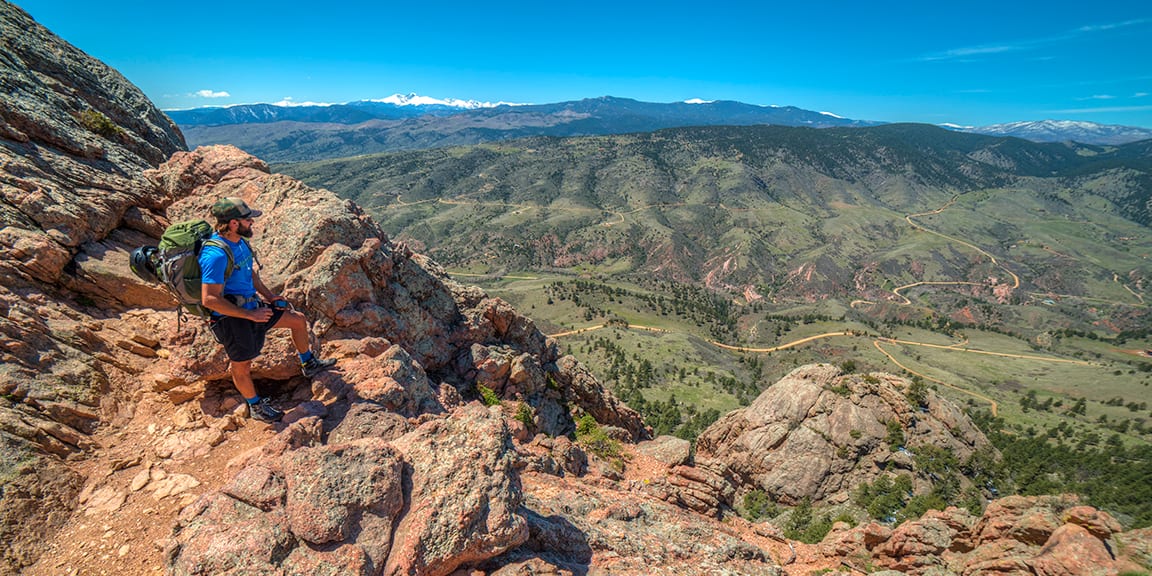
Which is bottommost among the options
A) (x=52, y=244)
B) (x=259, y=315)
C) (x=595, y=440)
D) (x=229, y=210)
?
(x=595, y=440)

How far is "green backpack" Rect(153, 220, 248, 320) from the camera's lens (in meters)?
8.23

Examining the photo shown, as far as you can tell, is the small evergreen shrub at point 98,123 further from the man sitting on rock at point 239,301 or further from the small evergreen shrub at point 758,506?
the small evergreen shrub at point 758,506

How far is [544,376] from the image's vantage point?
23.1 meters

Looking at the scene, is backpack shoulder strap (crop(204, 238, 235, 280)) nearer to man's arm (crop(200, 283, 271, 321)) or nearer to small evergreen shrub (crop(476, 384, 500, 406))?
man's arm (crop(200, 283, 271, 321))

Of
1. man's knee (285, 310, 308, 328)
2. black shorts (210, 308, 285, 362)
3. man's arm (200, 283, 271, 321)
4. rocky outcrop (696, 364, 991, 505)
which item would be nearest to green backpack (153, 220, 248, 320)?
man's arm (200, 283, 271, 321)

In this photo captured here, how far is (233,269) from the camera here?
8.81 metres

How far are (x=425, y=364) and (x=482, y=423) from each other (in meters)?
9.55

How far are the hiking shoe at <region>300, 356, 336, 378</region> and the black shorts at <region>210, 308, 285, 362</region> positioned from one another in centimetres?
169

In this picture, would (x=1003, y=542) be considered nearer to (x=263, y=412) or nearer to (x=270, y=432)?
(x=270, y=432)

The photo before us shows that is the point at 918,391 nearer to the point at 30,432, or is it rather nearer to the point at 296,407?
the point at 296,407

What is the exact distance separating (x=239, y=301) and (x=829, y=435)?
39.6m

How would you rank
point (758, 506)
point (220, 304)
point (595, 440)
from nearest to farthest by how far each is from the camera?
point (220, 304) < point (595, 440) < point (758, 506)

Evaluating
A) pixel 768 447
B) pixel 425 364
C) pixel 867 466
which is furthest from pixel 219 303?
pixel 867 466

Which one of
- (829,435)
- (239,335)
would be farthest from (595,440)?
(829,435)
